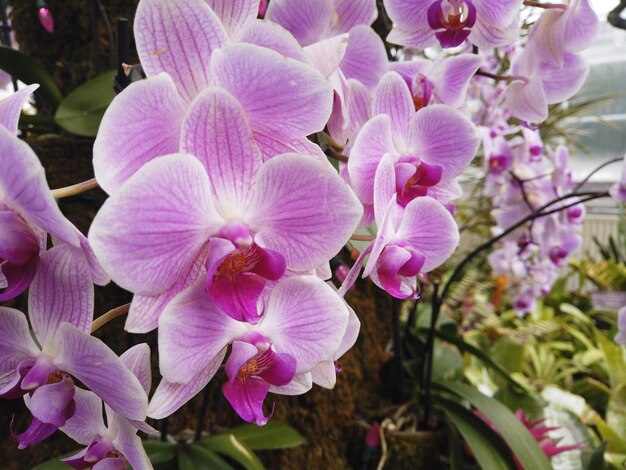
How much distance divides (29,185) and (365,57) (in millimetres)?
281

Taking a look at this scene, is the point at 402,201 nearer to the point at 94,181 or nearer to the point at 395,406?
the point at 94,181

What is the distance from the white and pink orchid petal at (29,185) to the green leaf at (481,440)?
1.97 ft

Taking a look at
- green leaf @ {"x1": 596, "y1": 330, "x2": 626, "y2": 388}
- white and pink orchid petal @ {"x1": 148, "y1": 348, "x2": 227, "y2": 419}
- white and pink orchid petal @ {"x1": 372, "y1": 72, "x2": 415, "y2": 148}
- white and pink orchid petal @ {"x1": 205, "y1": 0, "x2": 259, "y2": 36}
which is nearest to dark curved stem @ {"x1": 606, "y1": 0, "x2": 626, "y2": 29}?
white and pink orchid petal @ {"x1": 372, "y1": 72, "x2": 415, "y2": 148}

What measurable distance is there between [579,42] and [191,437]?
0.57 meters

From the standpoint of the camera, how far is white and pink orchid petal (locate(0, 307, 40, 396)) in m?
0.24

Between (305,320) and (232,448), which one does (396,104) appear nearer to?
(305,320)

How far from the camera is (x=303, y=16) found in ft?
1.15

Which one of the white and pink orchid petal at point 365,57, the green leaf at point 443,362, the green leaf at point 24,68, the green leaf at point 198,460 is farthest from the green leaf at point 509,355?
the green leaf at point 24,68

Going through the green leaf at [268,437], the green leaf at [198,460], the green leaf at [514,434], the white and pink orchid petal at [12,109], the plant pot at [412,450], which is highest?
the white and pink orchid petal at [12,109]

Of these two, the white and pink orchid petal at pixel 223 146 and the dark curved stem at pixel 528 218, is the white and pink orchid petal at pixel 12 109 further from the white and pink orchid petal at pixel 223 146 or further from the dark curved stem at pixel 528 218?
Result: the dark curved stem at pixel 528 218

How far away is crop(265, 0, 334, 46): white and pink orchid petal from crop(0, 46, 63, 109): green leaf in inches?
12.4

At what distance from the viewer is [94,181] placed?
0.21 meters

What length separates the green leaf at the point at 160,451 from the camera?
47 centimetres

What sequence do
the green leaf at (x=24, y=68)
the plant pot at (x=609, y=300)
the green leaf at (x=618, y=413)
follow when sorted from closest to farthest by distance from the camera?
1. the green leaf at (x=24, y=68)
2. the green leaf at (x=618, y=413)
3. the plant pot at (x=609, y=300)
